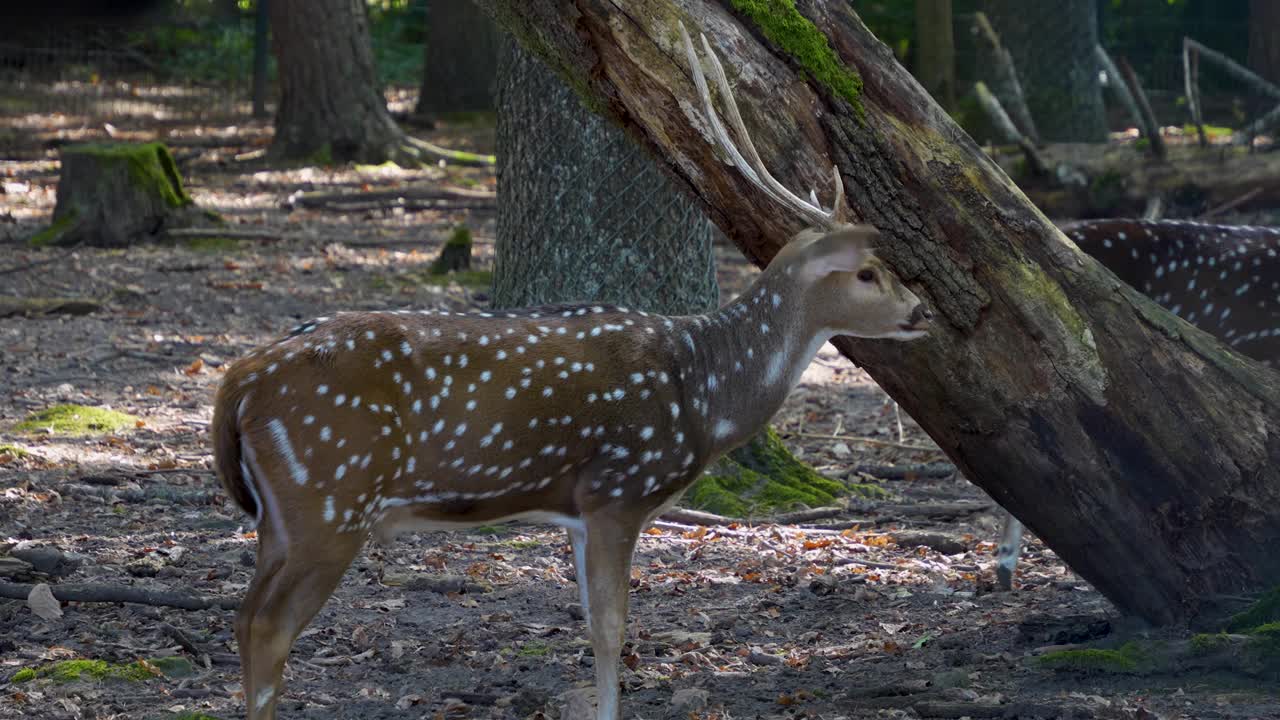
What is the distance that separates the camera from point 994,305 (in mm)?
4426

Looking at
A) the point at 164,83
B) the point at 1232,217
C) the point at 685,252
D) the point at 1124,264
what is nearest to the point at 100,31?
the point at 685,252

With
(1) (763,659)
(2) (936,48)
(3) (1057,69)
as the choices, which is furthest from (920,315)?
(2) (936,48)

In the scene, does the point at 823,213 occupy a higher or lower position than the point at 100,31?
lower

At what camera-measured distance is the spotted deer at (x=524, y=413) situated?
4004mm

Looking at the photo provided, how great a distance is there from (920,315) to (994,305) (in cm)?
23

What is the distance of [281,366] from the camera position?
4047 millimetres

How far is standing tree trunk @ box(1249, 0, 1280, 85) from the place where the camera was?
18906mm

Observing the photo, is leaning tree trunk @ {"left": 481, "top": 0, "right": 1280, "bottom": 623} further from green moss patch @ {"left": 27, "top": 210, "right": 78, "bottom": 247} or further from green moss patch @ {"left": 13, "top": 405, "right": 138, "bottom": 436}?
green moss patch @ {"left": 27, "top": 210, "right": 78, "bottom": 247}

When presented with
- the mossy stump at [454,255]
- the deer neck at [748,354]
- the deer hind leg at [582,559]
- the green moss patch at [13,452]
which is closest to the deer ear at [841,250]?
the deer neck at [748,354]

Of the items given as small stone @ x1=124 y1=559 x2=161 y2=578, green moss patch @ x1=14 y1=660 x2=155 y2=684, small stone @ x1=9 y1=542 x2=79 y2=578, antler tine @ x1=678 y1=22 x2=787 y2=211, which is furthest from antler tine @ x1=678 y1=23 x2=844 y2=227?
small stone @ x1=9 y1=542 x2=79 y2=578

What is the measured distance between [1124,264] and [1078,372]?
91.7 inches

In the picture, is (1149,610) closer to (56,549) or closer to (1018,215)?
(1018,215)

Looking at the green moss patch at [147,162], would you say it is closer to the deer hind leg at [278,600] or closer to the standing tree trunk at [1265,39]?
the deer hind leg at [278,600]

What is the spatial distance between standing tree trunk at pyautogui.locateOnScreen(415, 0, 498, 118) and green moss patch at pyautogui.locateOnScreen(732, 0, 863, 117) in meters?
16.8
